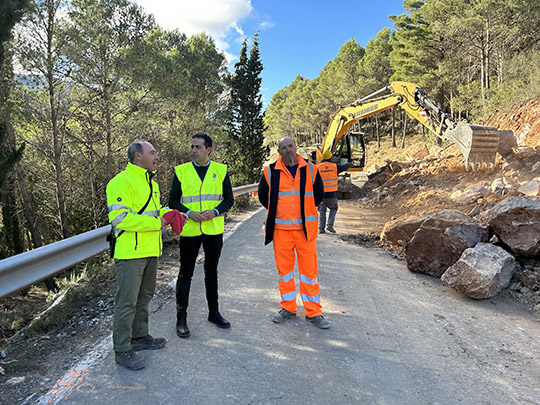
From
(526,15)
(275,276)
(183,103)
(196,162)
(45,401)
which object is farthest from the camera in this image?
(183,103)

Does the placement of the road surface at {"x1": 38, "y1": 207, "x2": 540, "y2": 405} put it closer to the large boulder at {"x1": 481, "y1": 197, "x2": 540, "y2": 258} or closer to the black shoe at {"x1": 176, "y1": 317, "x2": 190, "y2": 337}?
the black shoe at {"x1": 176, "y1": 317, "x2": 190, "y2": 337}

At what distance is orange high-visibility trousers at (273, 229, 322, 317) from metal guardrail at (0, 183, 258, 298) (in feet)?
7.15

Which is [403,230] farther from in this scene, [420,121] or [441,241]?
[420,121]

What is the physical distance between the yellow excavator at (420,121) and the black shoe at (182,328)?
5.89 meters

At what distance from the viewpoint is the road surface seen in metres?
2.35

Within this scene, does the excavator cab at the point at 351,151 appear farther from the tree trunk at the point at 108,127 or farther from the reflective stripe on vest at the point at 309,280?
the reflective stripe on vest at the point at 309,280

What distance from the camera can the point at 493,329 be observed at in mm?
3416

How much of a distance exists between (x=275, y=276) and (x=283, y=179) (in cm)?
170

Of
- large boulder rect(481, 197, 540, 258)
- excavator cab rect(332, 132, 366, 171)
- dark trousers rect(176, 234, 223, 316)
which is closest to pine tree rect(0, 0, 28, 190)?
dark trousers rect(176, 234, 223, 316)

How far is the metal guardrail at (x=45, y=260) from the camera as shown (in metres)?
2.78

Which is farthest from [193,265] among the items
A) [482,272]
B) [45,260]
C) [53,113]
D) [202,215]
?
[53,113]

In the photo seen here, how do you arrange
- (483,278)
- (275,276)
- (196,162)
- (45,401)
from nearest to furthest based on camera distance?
(45,401)
(196,162)
(483,278)
(275,276)

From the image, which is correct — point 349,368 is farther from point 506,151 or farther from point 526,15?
point 526,15

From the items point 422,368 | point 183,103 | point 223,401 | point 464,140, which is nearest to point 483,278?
point 422,368
